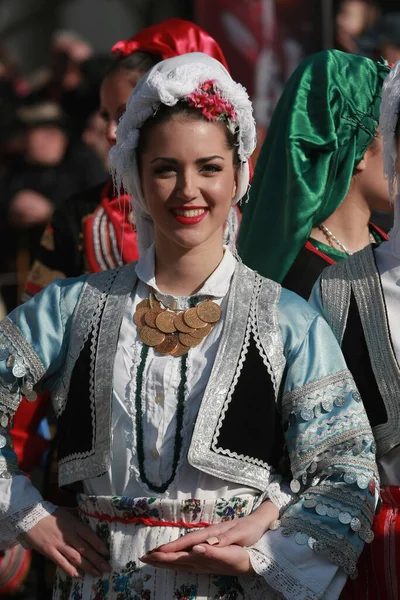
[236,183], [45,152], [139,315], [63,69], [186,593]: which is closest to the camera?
[186,593]

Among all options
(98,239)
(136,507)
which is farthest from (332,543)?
(98,239)

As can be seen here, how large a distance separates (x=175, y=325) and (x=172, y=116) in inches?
20.5

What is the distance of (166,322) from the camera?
2.89m

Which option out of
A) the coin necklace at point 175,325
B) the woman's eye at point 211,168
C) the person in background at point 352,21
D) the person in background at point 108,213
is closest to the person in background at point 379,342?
the coin necklace at point 175,325

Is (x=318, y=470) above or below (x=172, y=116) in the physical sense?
below

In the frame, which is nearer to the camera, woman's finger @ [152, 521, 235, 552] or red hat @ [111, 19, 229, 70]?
woman's finger @ [152, 521, 235, 552]

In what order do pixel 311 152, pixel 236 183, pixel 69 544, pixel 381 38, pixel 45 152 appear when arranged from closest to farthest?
pixel 69 544 < pixel 236 183 < pixel 311 152 < pixel 381 38 < pixel 45 152

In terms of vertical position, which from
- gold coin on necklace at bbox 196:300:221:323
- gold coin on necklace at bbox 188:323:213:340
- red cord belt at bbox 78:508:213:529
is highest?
gold coin on necklace at bbox 196:300:221:323

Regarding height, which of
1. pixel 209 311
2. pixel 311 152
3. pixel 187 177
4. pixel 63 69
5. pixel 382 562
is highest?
pixel 187 177

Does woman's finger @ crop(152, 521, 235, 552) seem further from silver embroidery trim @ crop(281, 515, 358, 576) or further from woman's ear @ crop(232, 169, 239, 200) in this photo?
woman's ear @ crop(232, 169, 239, 200)

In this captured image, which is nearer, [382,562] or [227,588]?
[227,588]

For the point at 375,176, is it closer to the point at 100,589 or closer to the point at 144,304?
the point at 144,304

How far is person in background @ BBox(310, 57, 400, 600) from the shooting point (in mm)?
2863

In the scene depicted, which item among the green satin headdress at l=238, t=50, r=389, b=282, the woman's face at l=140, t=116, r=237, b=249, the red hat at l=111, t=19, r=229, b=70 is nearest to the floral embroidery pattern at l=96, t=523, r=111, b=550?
the woman's face at l=140, t=116, r=237, b=249
